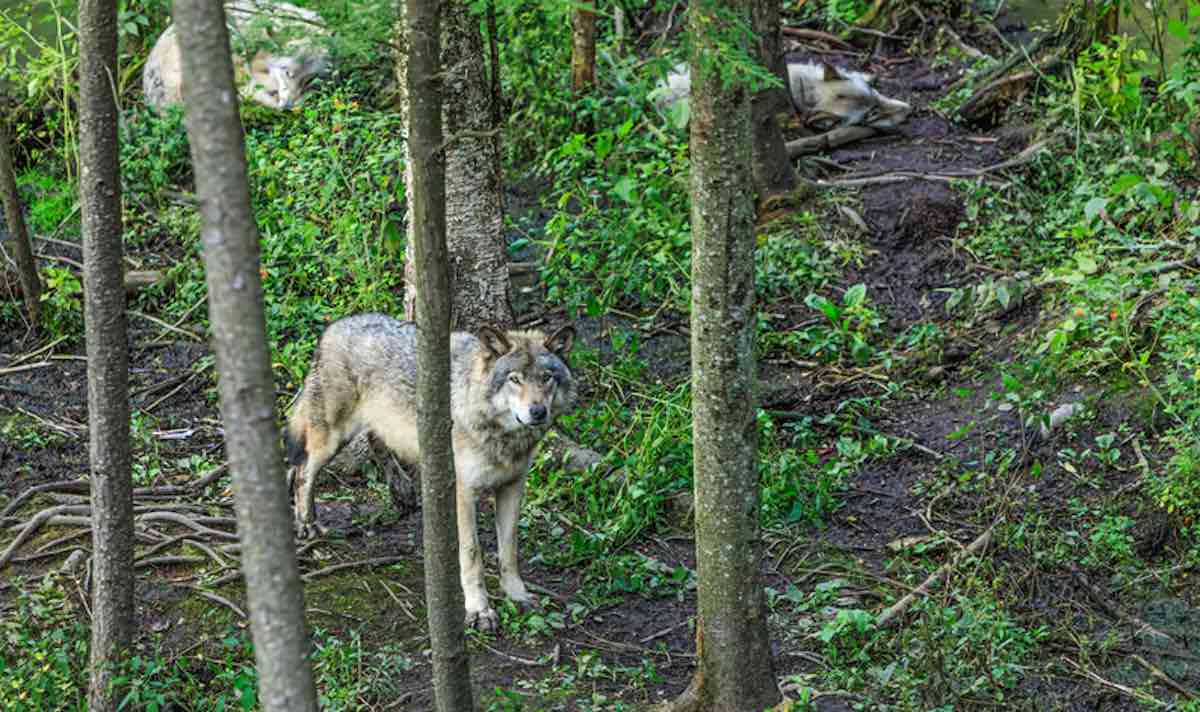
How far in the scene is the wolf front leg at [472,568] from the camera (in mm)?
7625

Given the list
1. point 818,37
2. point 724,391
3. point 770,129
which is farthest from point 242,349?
point 818,37

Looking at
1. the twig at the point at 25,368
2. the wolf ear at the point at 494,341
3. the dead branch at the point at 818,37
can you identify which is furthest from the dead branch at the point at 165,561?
the dead branch at the point at 818,37

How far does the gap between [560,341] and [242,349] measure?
14.3 feet

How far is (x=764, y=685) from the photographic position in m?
6.16

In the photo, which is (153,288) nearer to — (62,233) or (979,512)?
(62,233)

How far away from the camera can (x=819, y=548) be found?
8.33 meters

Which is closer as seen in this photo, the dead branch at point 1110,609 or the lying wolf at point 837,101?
the dead branch at point 1110,609

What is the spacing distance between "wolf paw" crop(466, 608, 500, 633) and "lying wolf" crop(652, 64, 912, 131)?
7393 millimetres

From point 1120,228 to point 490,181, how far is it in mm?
4977

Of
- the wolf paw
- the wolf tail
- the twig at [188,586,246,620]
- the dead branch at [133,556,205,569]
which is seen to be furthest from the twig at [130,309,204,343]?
the wolf paw

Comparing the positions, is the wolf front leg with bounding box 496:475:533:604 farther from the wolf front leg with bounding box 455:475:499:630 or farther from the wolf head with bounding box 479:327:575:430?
the wolf head with bounding box 479:327:575:430

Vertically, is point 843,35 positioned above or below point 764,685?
above

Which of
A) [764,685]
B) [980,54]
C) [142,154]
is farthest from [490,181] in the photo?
[980,54]

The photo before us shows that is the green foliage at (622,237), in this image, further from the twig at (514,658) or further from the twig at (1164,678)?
the twig at (1164,678)
